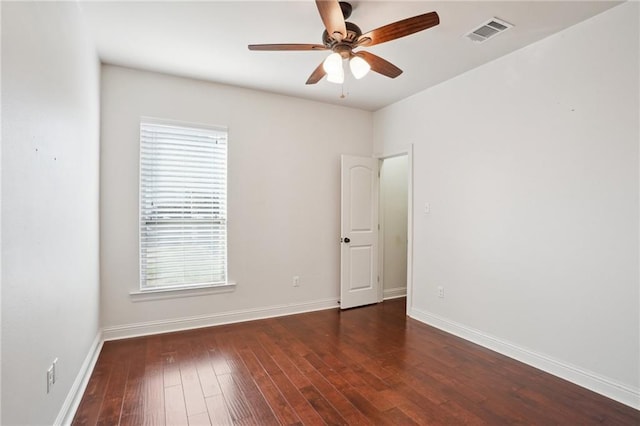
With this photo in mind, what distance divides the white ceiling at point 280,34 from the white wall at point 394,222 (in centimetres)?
159

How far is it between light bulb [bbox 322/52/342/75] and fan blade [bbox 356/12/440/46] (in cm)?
17

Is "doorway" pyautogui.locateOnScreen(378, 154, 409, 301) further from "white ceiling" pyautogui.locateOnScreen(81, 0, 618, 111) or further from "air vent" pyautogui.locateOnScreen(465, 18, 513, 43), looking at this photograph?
"air vent" pyautogui.locateOnScreen(465, 18, 513, 43)

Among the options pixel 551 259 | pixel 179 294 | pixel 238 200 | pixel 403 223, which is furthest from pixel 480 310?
pixel 179 294

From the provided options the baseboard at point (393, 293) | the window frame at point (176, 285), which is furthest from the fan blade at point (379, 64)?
the baseboard at point (393, 293)

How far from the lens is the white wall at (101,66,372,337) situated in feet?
11.1

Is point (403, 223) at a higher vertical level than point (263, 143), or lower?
lower

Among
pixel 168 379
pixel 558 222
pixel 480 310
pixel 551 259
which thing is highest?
pixel 558 222

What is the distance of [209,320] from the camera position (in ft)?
12.5

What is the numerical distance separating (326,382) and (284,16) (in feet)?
9.31

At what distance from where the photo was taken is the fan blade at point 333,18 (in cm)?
185

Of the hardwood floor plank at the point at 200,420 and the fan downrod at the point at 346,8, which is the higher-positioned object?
the fan downrod at the point at 346,8

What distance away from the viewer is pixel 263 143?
4.14 m

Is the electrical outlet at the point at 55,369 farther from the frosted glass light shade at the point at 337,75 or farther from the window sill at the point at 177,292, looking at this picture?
the frosted glass light shade at the point at 337,75

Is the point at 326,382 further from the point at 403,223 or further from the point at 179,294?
the point at 403,223
